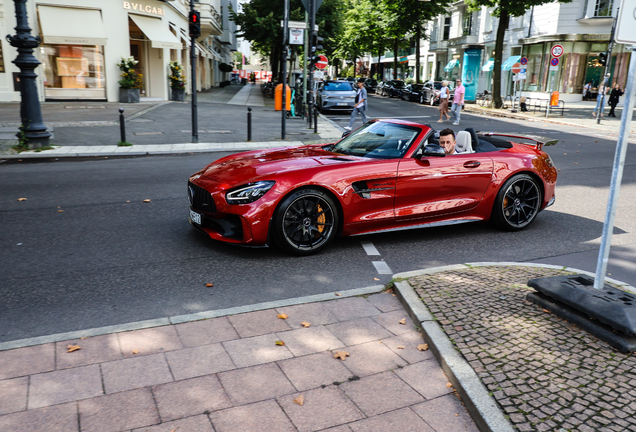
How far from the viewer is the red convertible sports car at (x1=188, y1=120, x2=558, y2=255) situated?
532 cm

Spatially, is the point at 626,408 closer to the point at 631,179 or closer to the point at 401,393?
the point at 401,393

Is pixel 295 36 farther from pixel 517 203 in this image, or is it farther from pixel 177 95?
pixel 517 203

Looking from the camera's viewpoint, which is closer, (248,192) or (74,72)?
(248,192)

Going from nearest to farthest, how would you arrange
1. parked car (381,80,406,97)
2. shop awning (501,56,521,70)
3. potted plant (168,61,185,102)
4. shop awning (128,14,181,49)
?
shop awning (128,14,181,49), potted plant (168,61,185,102), shop awning (501,56,521,70), parked car (381,80,406,97)

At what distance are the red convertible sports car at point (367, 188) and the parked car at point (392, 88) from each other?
38.3 m

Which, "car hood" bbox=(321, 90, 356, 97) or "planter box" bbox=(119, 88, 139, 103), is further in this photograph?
"car hood" bbox=(321, 90, 356, 97)

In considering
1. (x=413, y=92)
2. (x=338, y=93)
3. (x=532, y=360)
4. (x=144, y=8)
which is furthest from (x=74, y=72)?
(x=532, y=360)

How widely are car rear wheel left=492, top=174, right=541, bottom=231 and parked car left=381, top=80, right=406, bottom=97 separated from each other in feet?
125

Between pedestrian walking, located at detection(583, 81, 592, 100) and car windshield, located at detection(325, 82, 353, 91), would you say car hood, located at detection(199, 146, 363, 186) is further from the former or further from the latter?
pedestrian walking, located at detection(583, 81, 592, 100)

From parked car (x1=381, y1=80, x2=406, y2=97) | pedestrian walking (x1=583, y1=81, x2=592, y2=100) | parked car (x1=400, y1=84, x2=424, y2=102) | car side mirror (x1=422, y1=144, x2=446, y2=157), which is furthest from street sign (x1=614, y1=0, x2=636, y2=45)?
parked car (x1=381, y1=80, x2=406, y2=97)

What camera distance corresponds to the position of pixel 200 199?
5.61 metres

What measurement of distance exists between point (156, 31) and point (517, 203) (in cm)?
2652

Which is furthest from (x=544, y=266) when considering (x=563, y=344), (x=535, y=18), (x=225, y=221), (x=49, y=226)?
(x=535, y=18)

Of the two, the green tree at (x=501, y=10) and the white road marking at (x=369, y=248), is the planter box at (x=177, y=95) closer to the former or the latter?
the green tree at (x=501, y=10)
